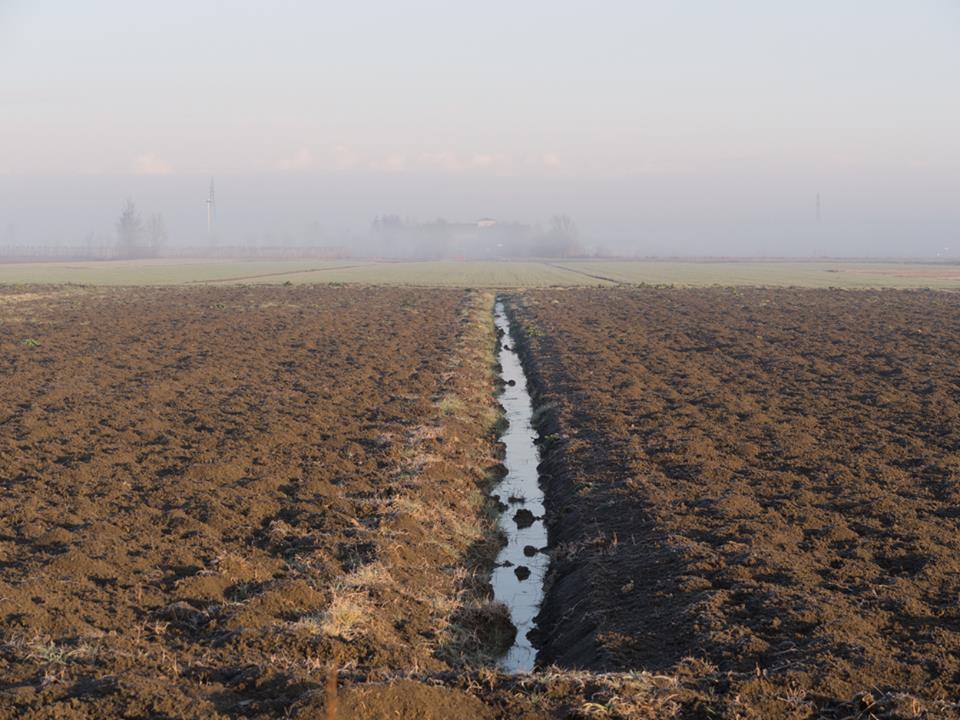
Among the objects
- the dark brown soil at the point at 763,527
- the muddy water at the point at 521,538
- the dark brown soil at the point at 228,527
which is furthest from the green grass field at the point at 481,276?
the muddy water at the point at 521,538

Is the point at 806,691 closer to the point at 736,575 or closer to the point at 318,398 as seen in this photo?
the point at 736,575

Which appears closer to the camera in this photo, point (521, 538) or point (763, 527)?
point (763, 527)

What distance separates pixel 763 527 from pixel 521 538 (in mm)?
2946

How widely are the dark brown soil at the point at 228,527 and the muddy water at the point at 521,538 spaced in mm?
390

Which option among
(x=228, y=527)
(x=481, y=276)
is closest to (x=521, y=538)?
(x=228, y=527)

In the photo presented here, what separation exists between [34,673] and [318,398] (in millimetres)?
12250

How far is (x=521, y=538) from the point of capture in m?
12.2

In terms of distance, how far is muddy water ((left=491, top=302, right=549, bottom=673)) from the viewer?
9328 millimetres

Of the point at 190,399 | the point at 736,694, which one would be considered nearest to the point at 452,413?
the point at 190,399

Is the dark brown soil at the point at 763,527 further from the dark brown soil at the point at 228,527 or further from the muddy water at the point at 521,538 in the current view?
the dark brown soil at the point at 228,527

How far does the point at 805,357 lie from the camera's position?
84.7 feet

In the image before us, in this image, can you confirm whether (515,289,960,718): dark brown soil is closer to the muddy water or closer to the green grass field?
the muddy water

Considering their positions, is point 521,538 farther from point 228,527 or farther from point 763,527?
point 228,527

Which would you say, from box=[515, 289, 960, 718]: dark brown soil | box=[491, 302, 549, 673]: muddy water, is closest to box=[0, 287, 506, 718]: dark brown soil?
box=[491, 302, 549, 673]: muddy water
